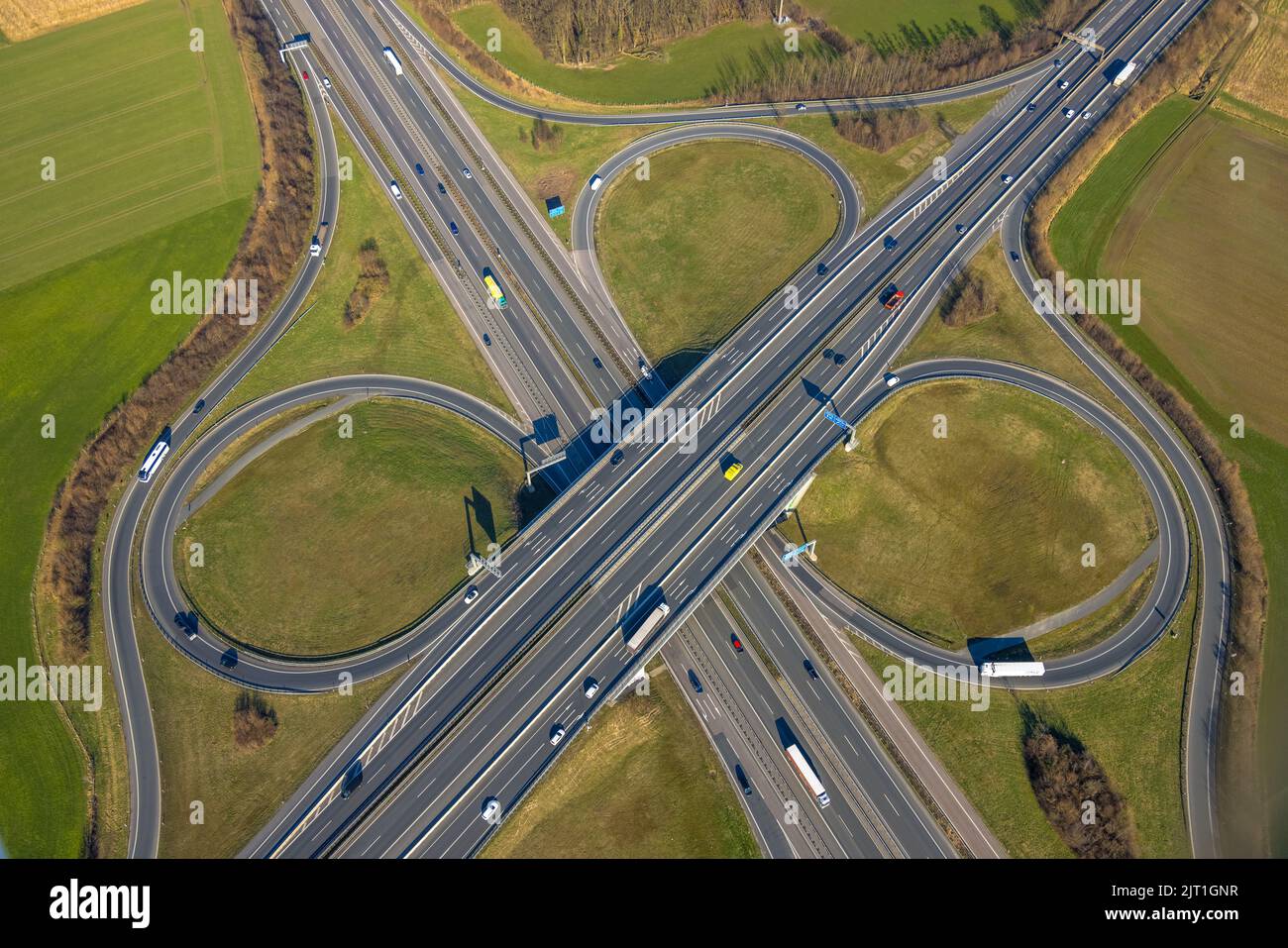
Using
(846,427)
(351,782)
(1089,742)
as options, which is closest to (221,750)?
(351,782)

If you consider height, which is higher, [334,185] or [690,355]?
[334,185]

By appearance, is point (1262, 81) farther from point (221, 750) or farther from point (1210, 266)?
point (221, 750)

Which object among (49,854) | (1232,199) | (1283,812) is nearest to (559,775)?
(49,854)

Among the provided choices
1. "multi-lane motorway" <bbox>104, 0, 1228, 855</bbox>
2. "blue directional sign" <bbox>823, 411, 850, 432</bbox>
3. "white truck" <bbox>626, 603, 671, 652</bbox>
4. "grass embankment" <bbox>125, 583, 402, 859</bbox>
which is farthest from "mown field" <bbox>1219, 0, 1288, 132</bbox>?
"grass embankment" <bbox>125, 583, 402, 859</bbox>

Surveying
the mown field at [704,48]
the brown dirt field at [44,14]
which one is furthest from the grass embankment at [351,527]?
the brown dirt field at [44,14]
